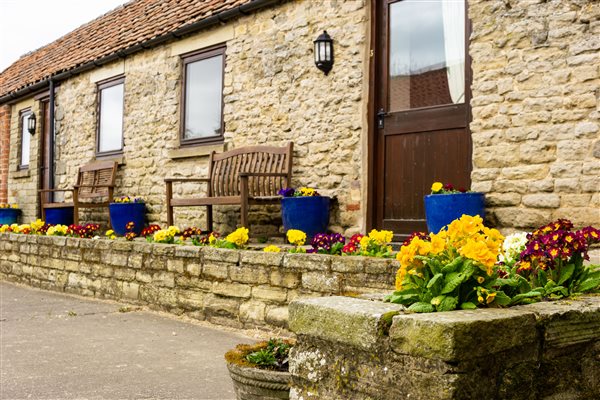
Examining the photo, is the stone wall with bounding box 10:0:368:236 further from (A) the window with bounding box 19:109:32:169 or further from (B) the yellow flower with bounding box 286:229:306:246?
(A) the window with bounding box 19:109:32:169

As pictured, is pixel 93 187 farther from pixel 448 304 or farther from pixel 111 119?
pixel 448 304

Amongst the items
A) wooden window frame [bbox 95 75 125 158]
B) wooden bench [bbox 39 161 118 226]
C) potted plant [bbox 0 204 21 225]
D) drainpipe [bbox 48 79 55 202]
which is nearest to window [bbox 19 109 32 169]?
potted plant [bbox 0 204 21 225]

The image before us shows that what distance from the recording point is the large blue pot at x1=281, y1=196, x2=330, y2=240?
637 cm

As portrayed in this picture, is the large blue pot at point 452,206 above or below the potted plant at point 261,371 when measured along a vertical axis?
above

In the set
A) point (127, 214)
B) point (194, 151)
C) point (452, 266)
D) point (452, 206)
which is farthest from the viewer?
point (127, 214)

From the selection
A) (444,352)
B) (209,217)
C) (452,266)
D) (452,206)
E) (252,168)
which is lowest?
(444,352)

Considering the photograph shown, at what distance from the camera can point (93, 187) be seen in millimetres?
9820

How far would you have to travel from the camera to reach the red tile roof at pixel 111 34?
879 centimetres

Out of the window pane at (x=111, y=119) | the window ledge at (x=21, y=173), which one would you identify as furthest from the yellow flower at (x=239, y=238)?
the window ledge at (x=21, y=173)

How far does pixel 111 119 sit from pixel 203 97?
8.25ft

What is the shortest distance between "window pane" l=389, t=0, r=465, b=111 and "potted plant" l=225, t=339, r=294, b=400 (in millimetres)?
3803

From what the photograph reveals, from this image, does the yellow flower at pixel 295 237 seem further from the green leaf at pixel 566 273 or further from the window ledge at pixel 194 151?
the window ledge at pixel 194 151

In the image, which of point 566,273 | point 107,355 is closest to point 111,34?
point 107,355

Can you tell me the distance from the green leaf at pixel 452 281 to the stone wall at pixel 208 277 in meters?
1.63
